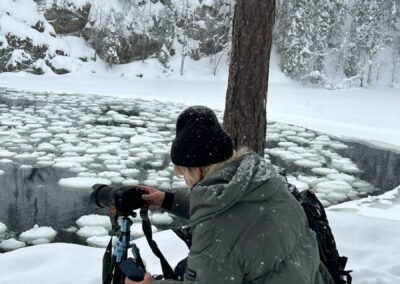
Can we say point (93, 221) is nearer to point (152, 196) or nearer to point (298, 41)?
point (152, 196)

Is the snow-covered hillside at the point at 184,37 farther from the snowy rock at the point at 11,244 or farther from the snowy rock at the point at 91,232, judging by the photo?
the snowy rock at the point at 11,244

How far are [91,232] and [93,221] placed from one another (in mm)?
278

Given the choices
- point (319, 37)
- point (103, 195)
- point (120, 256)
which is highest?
point (319, 37)

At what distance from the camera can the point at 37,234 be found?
4.89 m

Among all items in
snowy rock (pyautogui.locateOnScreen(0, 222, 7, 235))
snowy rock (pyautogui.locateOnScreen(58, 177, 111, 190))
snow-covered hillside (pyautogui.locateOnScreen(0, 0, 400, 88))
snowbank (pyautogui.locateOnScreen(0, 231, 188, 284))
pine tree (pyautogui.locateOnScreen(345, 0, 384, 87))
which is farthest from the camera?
pine tree (pyautogui.locateOnScreen(345, 0, 384, 87))

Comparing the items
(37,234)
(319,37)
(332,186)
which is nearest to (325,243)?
(37,234)

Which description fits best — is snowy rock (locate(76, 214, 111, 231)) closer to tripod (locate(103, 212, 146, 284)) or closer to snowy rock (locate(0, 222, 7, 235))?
snowy rock (locate(0, 222, 7, 235))

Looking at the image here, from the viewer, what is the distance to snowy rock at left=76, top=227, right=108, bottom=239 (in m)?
5.00

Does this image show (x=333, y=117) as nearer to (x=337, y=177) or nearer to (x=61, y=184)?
(x=337, y=177)

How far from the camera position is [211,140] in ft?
5.60

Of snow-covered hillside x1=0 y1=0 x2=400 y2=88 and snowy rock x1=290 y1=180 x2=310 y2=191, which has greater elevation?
snow-covered hillside x1=0 y1=0 x2=400 y2=88

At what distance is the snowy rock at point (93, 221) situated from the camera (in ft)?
17.2

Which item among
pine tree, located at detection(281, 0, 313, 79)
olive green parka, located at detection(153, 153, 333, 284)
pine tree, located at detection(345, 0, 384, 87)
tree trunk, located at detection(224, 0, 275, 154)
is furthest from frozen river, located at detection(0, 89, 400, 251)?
pine tree, located at detection(345, 0, 384, 87)

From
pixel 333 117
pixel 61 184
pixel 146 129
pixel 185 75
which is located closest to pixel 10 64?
pixel 185 75
